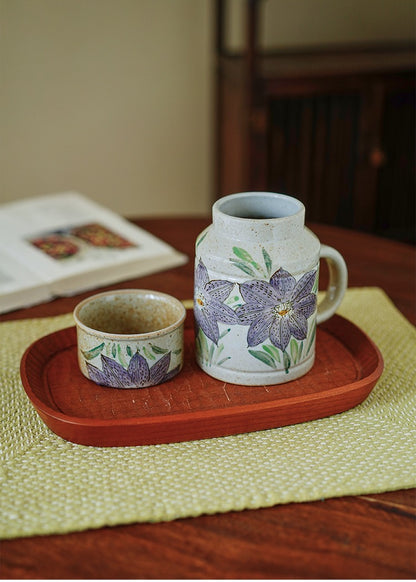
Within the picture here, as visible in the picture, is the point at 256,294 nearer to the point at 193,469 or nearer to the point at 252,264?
the point at 252,264

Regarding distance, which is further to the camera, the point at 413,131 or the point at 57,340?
the point at 413,131

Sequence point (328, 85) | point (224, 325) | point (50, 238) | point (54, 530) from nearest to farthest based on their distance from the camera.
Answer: point (54, 530) → point (224, 325) → point (50, 238) → point (328, 85)

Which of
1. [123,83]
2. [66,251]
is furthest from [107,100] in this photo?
[66,251]

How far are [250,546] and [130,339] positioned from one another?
21cm

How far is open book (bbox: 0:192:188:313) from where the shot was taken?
3.03ft

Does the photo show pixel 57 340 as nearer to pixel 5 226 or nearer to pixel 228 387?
pixel 228 387

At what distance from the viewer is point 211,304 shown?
64 centimetres

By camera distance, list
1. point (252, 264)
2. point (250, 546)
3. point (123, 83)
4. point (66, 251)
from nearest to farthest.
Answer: point (250, 546), point (252, 264), point (66, 251), point (123, 83)

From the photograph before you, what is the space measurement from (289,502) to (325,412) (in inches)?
4.9

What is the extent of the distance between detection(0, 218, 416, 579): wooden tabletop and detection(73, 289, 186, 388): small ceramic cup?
0.16 meters

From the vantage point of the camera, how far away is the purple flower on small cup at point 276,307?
2.04ft

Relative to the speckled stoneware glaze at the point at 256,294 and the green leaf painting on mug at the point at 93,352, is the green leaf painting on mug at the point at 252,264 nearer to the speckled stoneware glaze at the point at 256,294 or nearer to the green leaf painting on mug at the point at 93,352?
the speckled stoneware glaze at the point at 256,294

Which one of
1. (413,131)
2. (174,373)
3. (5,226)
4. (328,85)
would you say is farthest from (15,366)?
(413,131)

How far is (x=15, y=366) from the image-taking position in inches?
28.9
